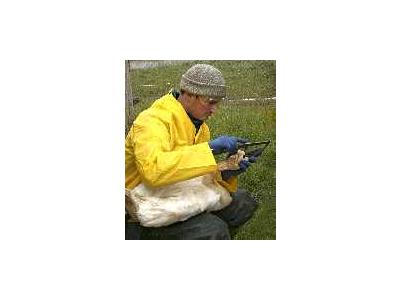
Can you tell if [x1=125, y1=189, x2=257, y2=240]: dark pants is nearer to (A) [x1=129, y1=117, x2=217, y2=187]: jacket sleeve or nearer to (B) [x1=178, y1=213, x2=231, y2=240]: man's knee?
(B) [x1=178, y1=213, x2=231, y2=240]: man's knee

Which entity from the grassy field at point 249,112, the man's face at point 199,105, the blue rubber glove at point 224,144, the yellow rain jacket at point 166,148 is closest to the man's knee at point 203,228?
the grassy field at point 249,112

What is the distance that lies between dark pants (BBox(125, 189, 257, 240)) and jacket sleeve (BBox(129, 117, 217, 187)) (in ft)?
0.85

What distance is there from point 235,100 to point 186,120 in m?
0.33

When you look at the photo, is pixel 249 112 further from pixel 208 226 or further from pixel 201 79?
pixel 208 226

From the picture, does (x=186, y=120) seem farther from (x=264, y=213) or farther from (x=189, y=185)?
(x=264, y=213)

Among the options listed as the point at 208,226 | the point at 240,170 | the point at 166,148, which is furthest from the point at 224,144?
the point at 208,226

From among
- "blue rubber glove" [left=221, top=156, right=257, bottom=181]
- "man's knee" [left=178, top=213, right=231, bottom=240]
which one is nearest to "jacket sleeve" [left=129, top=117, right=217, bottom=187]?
"blue rubber glove" [left=221, top=156, right=257, bottom=181]

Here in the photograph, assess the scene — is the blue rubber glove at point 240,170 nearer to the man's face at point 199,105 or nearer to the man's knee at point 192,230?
the man's knee at point 192,230

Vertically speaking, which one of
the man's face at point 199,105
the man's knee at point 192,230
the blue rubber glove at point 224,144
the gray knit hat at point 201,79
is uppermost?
the gray knit hat at point 201,79

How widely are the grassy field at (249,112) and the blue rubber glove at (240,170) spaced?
3 centimetres

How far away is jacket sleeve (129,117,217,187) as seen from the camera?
4.10 m

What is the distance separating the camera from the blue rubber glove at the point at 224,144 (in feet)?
13.9
